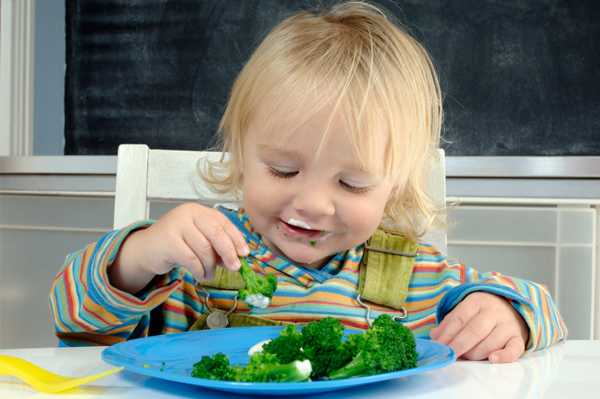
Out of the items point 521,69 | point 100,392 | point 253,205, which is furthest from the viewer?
point 521,69

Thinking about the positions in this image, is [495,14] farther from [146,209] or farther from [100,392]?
[100,392]

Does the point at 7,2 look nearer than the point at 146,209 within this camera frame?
No

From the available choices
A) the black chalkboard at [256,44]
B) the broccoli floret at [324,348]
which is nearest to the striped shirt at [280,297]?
the broccoli floret at [324,348]

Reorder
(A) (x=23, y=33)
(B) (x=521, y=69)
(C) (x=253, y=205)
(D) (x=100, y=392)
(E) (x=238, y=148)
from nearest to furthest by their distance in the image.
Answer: (D) (x=100, y=392)
(C) (x=253, y=205)
(E) (x=238, y=148)
(B) (x=521, y=69)
(A) (x=23, y=33)

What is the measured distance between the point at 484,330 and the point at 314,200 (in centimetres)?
30

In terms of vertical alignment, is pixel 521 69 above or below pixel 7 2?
below

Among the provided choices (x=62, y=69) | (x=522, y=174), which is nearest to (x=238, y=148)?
(x=522, y=174)

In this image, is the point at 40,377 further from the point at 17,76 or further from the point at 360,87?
the point at 17,76

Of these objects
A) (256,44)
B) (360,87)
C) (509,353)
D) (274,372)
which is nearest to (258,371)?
(274,372)

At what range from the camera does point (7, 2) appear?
2.34m

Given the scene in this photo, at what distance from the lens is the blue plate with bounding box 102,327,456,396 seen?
1.28ft

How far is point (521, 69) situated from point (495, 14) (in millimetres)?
289

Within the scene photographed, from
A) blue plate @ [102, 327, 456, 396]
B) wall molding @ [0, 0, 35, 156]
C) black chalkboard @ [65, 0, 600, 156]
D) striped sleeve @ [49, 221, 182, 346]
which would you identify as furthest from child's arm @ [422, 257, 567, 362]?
wall molding @ [0, 0, 35, 156]

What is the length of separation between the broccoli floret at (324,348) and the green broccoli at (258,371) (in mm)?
50
